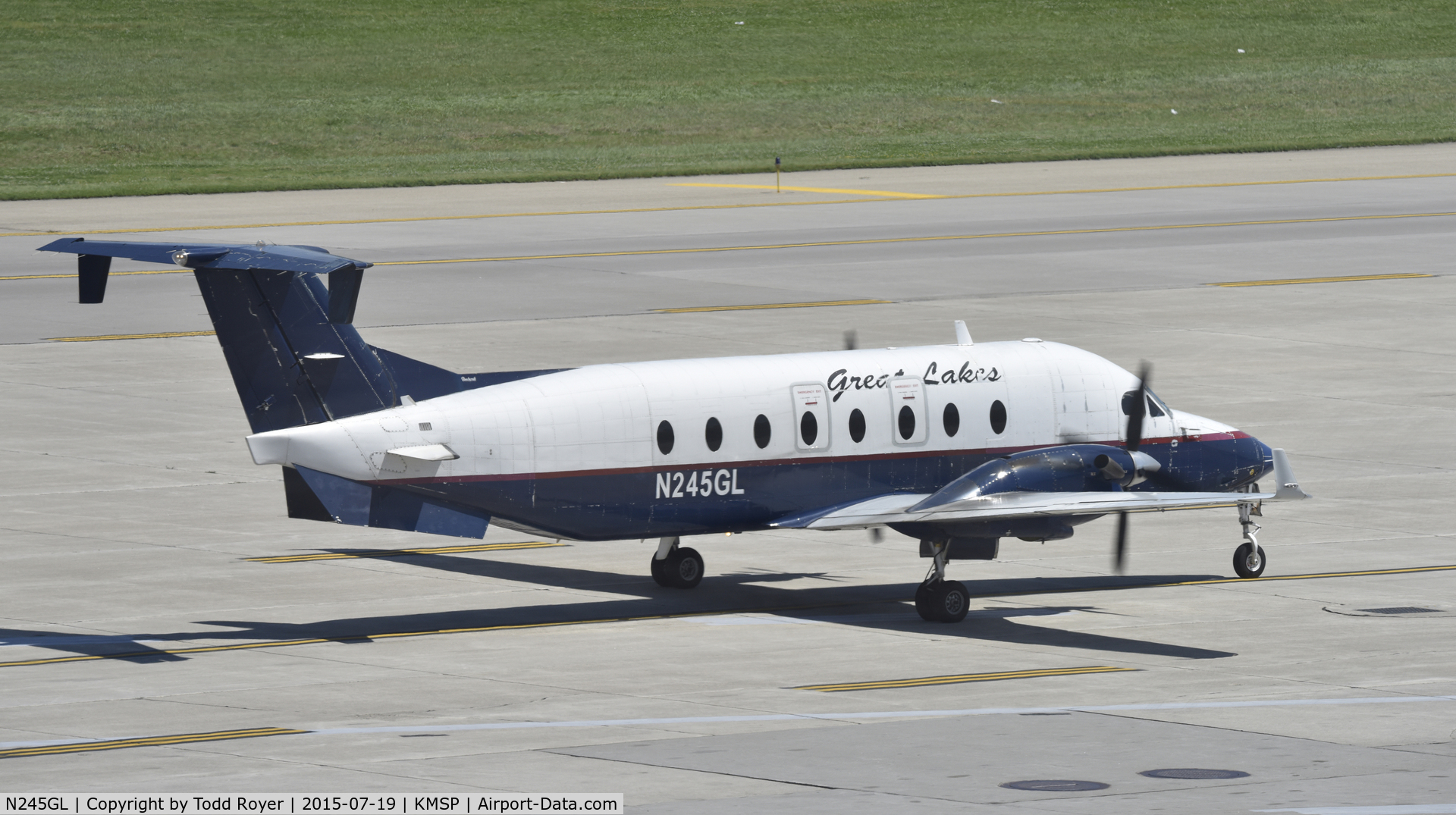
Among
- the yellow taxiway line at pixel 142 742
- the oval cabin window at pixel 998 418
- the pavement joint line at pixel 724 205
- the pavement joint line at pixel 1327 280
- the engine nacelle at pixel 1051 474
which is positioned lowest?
the yellow taxiway line at pixel 142 742

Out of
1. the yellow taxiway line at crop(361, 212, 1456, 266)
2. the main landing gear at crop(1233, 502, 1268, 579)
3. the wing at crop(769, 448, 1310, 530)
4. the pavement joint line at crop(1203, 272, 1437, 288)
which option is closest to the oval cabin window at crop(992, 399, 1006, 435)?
the wing at crop(769, 448, 1310, 530)

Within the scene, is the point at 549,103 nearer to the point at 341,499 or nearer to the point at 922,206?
the point at 922,206

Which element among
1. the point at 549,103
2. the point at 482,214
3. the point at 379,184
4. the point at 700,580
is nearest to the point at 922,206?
the point at 482,214

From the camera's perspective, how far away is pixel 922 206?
231 feet

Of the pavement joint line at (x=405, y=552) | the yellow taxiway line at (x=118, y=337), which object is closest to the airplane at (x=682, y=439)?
the pavement joint line at (x=405, y=552)

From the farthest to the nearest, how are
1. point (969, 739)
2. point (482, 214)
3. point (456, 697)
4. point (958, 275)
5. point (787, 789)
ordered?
point (482, 214) → point (958, 275) → point (456, 697) → point (969, 739) → point (787, 789)

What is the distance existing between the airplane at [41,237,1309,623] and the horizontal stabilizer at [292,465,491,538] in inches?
0.9

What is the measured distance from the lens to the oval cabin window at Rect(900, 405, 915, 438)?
2562 cm

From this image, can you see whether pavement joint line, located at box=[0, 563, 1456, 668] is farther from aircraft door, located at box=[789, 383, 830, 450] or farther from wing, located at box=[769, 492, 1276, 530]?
aircraft door, located at box=[789, 383, 830, 450]

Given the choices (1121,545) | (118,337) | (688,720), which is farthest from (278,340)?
(118,337)

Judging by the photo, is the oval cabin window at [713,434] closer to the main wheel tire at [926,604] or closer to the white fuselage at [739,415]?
the white fuselage at [739,415]

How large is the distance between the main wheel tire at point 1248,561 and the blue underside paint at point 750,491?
0.85 m

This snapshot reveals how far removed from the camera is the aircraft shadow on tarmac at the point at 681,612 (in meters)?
22.9

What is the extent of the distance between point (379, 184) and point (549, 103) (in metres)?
19.8
